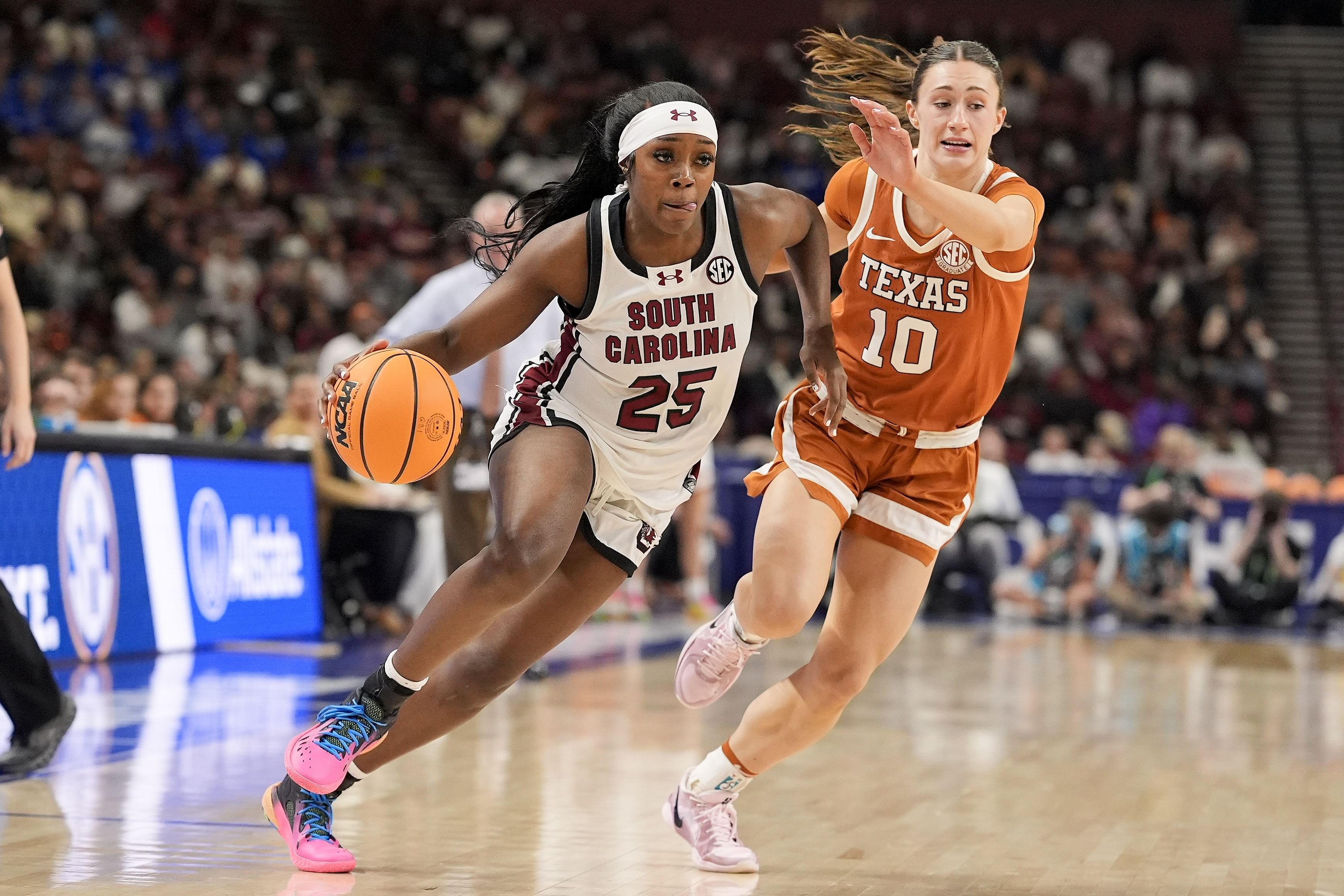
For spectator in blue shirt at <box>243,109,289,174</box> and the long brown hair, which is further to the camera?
spectator in blue shirt at <box>243,109,289,174</box>

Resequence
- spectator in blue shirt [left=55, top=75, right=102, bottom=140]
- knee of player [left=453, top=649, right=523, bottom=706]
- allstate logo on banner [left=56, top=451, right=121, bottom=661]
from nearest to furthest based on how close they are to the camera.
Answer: knee of player [left=453, top=649, right=523, bottom=706] → allstate logo on banner [left=56, top=451, right=121, bottom=661] → spectator in blue shirt [left=55, top=75, right=102, bottom=140]

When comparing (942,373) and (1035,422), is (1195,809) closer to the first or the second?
(942,373)

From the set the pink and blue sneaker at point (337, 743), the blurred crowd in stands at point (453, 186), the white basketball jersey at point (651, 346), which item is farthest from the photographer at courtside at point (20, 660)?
the blurred crowd in stands at point (453, 186)

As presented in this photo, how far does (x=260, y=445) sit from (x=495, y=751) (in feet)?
13.3

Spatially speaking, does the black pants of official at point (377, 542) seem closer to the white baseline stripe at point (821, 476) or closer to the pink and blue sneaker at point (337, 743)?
the white baseline stripe at point (821, 476)

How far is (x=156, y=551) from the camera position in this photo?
27.1 feet

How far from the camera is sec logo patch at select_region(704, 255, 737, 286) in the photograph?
3.96m

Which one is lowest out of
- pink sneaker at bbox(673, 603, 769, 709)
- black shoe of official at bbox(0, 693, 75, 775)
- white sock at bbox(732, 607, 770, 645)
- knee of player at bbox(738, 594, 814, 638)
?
black shoe of official at bbox(0, 693, 75, 775)

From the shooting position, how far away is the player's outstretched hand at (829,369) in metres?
4.19

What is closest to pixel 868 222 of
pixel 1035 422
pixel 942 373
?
pixel 942 373

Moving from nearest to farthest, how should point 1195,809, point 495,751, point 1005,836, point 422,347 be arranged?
1. point 422,347
2. point 1005,836
3. point 1195,809
4. point 495,751

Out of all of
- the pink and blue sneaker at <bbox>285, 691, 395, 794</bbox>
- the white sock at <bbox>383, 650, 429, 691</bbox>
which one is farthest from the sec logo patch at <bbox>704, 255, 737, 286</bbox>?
the pink and blue sneaker at <bbox>285, 691, 395, 794</bbox>

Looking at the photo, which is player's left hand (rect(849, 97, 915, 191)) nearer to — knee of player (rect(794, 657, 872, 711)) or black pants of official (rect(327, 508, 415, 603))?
knee of player (rect(794, 657, 872, 711))

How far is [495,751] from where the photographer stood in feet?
19.6
